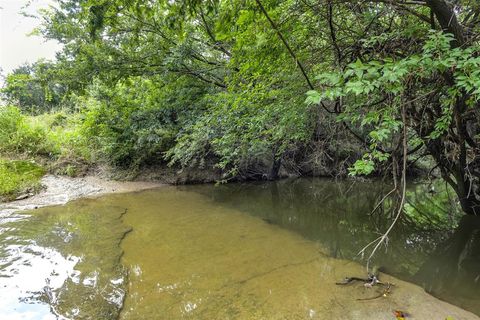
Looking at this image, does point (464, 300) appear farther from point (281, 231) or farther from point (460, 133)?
point (281, 231)

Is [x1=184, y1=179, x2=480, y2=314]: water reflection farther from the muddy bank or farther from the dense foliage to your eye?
the muddy bank

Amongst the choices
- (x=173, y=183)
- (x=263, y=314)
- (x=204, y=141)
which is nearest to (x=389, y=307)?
(x=263, y=314)

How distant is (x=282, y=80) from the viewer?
3984mm

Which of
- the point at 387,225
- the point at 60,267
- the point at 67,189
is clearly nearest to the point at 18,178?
the point at 67,189

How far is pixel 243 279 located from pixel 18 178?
5826 millimetres

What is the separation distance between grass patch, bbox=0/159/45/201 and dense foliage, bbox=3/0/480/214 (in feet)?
5.47

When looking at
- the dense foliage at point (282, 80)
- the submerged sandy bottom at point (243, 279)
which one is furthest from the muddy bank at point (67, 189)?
the submerged sandy bottom at point (243, 279)

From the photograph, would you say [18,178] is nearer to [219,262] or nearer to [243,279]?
[219,262]

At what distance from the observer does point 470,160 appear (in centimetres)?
400

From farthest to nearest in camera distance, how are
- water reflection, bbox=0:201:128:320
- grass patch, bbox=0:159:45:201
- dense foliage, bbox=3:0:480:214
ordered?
grass patch, bbox=0:159:45:201, water reflection, bbox=0:201:128:320, dense foliage, bbox=3:0:480:214

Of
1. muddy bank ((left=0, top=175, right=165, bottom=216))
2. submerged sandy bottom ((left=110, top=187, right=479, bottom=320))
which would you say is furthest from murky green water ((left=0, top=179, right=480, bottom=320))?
muddy bank ((left=0, top=175, right=165, bottom=216))

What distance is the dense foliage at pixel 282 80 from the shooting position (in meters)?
2.22

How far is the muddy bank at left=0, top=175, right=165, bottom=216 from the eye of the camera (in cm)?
547

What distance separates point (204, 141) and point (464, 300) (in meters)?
5.42
